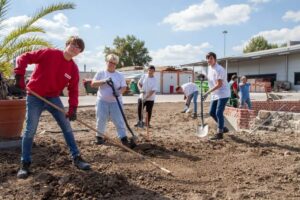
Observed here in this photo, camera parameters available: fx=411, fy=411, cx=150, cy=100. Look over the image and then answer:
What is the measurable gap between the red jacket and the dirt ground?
1023 millimetres

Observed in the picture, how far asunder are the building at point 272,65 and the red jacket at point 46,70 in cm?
3106

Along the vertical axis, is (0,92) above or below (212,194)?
above

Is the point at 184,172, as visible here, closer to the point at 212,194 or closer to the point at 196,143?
the point at 212,194

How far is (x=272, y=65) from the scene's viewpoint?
3859 centimetres

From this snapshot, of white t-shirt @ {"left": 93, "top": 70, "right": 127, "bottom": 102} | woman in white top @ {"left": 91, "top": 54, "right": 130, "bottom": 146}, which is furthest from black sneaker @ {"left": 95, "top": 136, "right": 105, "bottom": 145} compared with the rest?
white t-shirt @ {"left": 93, "top": 70, "right": 127, "bottom": 102}

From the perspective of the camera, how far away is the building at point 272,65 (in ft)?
115

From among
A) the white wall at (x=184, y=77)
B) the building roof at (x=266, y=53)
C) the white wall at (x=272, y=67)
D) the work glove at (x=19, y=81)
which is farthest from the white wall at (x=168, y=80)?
the work glove at (x=19, y=81)

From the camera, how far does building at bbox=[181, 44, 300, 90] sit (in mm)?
35188

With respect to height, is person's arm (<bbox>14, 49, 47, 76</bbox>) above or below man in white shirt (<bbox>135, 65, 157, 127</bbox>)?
above

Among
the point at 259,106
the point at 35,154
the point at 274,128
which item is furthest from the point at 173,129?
the point at 35,154

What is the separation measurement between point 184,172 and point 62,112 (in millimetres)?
1738

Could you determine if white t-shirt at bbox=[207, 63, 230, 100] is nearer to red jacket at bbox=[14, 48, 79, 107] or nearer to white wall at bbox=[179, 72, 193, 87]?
red jacket at bbox=[14, 48, 79, 107]

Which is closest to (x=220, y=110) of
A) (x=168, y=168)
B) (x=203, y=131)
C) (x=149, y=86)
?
(x=203, y=131)

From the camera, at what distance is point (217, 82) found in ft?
24.8
